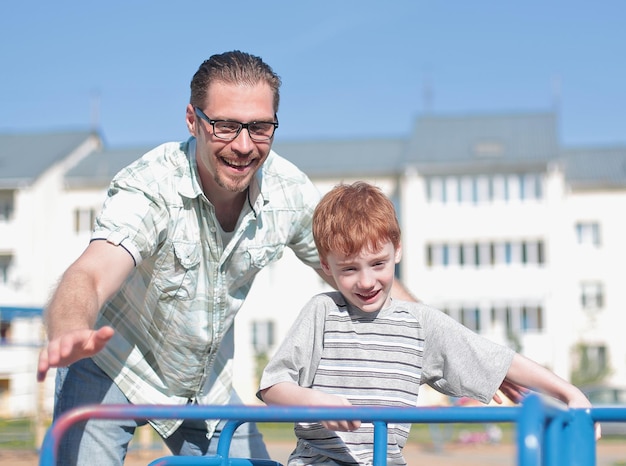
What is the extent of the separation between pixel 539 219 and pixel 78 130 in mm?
20586

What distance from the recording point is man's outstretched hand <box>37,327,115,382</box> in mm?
2172

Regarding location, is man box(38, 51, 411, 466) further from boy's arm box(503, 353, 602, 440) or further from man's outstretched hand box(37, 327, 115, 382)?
man's outstretched hand box(37, 327, 115, 382)

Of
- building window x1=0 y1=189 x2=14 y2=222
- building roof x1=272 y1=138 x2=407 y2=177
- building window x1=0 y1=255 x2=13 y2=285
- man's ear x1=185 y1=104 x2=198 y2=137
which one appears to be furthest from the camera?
building window x1=0 y1=189 x2=14 y2=222

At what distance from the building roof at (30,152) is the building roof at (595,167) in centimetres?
2069

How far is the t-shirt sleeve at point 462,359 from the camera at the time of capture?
2936mm

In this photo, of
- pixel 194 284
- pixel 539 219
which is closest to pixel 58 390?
pixel 194 284

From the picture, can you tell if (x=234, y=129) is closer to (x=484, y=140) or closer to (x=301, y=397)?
(x=301, y=397)

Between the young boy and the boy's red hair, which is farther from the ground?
the boy's red hair

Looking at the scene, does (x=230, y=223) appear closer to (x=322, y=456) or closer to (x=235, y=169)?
(x=235, y=169)

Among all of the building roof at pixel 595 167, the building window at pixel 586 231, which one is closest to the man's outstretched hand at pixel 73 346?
the building roof at pixel 595 167

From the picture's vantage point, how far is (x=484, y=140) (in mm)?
39469

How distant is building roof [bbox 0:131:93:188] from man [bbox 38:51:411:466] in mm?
38056

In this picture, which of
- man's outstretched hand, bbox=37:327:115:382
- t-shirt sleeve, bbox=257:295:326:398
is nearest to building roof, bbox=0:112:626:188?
t-shirt sleeve, bbox=257:295:326:398

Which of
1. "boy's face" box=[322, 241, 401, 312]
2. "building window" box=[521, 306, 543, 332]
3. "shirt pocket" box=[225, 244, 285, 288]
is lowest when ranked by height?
"boy's face" box=[322, 241, 401, 312]
